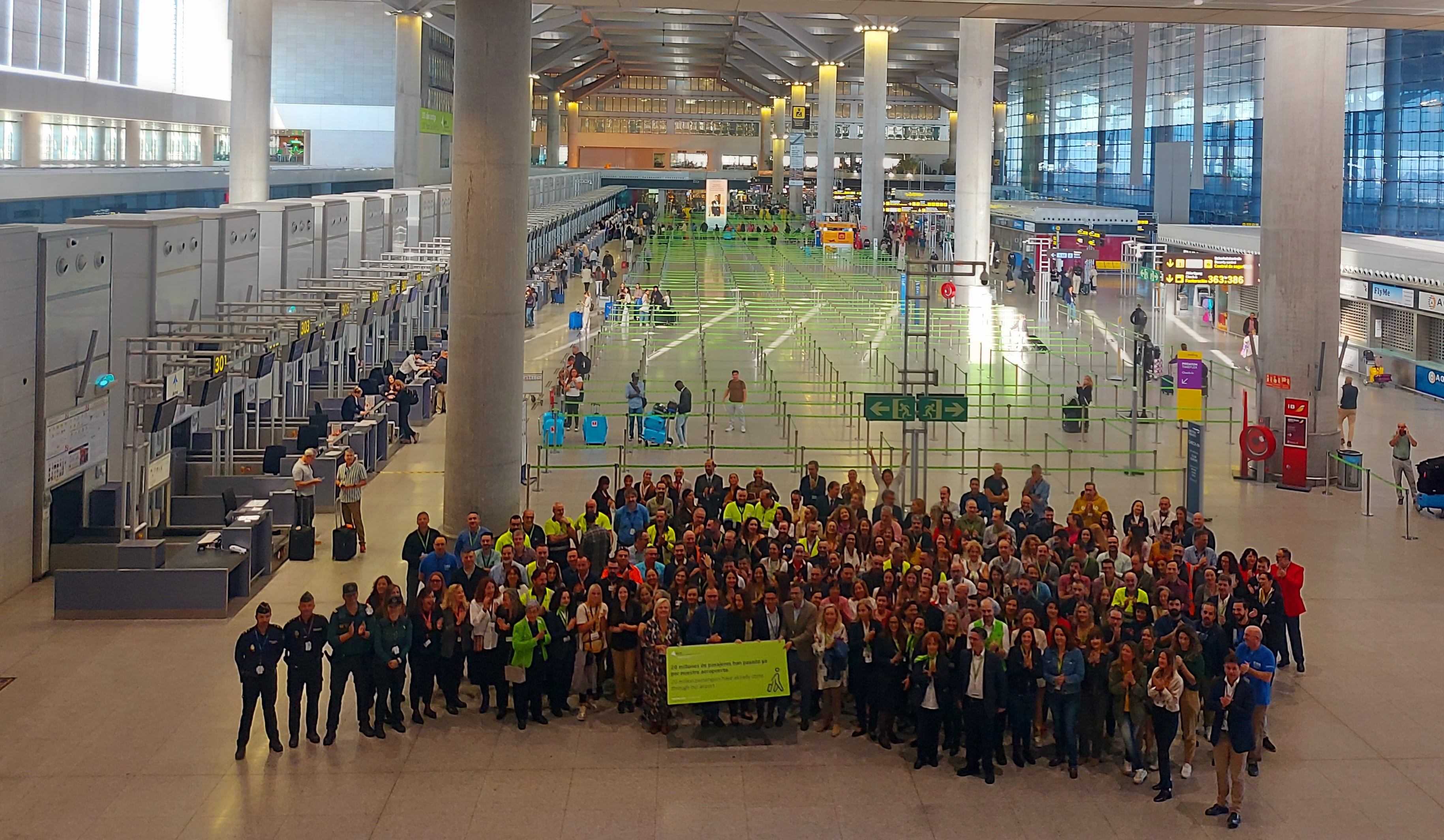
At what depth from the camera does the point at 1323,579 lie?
48.4 feet

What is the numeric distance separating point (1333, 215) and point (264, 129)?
22608mm

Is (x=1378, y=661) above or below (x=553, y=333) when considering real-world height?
below

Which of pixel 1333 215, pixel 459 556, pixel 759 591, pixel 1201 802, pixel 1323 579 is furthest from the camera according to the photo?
pixel 1333 215

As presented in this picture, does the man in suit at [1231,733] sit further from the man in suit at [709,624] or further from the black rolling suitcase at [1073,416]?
the black rolling suitcase at [1073,416]

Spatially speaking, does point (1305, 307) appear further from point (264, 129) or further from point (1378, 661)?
point (264, 129)

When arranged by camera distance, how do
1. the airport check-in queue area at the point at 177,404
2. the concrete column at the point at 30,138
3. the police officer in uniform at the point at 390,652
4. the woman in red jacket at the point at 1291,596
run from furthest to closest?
Answer: the concrete column at the point at 30,138
the airport check-in queue area at the point at 177,404
the woman in red jacket at the point at 1291,596
the police officer in uniform at the point at 390,652

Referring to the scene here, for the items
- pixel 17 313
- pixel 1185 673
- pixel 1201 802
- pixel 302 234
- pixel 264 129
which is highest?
pixel 264 129

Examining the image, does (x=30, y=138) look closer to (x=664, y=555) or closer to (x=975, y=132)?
(x=975, y=132)

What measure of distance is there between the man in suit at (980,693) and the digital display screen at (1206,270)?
2229 centimetres

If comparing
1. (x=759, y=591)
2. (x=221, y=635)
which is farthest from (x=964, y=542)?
(x=221, y=635)

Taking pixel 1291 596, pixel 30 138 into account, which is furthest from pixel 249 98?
pixel 1291 596

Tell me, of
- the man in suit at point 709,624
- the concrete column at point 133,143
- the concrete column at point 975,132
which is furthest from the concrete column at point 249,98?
the man in suit at point 709,624

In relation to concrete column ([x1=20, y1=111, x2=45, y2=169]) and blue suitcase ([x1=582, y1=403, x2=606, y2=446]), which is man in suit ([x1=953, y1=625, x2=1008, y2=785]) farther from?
concrete column ([x1=20, y1=111, x2=45, y2=169])

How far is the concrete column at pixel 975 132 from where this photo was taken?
44812 mm
